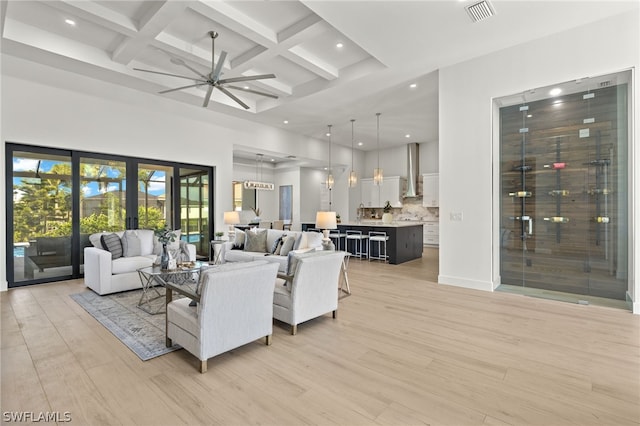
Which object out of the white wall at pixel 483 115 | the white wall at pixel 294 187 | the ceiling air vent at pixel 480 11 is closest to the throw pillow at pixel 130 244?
the white wall at pixel 483 115

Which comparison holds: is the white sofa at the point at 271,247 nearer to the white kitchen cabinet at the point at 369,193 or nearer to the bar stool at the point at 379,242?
the bar stool at the point at 379,242

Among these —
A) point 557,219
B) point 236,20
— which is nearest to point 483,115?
point 557,219

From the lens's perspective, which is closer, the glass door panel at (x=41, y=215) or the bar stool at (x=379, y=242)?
the glass door panel at (x=41, y=215)

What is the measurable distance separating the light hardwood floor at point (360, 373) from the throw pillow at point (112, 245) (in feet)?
4.52

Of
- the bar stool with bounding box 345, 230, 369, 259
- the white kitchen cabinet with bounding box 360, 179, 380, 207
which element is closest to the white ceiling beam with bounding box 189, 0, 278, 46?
the bar stool with bounding box 345, 230, 369, 259

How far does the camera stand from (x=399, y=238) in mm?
7418

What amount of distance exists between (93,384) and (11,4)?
450cm

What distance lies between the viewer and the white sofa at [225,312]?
2385mm

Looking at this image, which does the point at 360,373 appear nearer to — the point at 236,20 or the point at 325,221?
the point at 325,221

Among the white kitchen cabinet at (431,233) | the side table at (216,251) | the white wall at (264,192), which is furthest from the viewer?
the white wall at (264,192)

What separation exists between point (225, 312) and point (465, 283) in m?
3.98

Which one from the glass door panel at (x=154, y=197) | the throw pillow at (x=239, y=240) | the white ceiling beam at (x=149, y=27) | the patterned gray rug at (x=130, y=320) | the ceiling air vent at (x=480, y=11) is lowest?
the patterned gray rug at (x=130, y=320)

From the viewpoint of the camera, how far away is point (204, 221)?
757 cm

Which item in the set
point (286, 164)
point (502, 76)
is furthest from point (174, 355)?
point (286, 164)
